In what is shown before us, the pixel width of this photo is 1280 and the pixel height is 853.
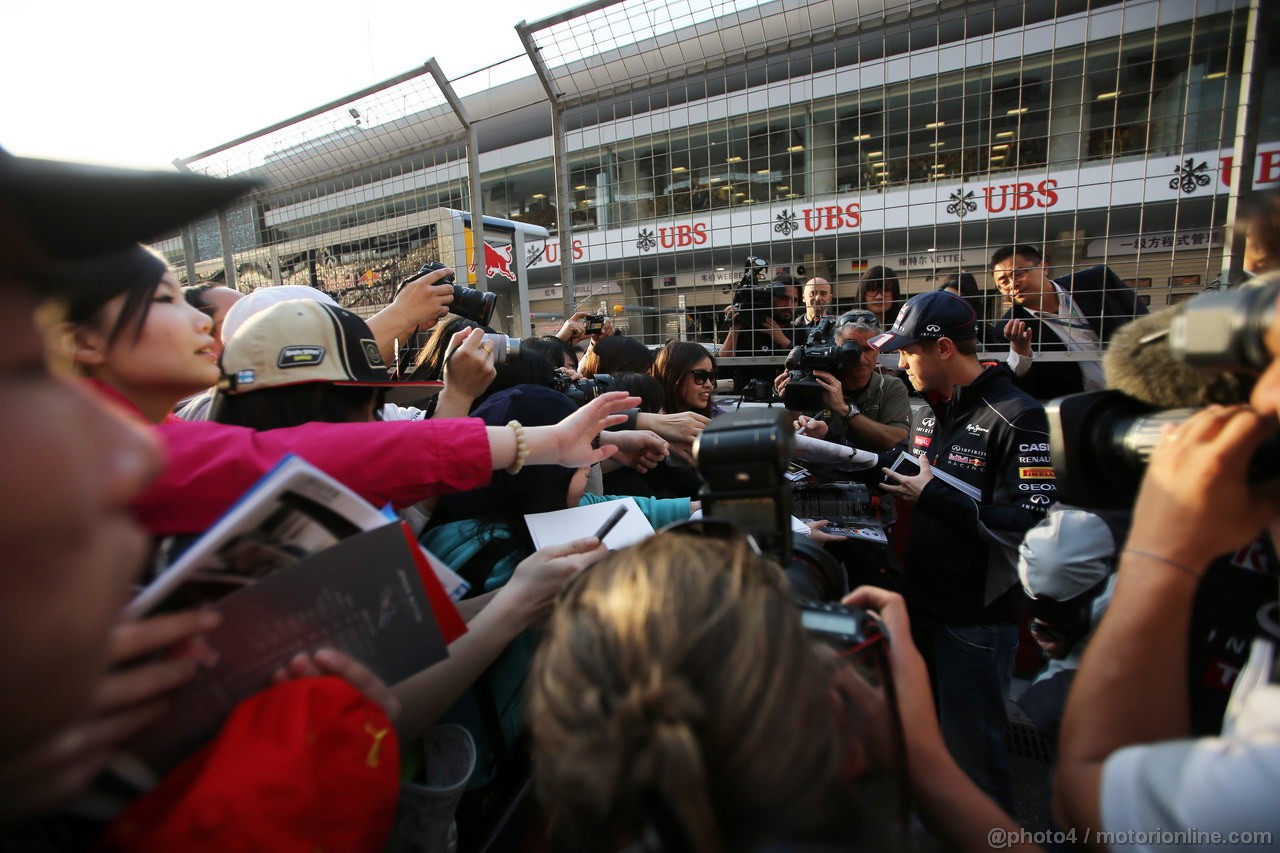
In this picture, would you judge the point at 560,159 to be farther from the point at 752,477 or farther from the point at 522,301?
the point at 752,477

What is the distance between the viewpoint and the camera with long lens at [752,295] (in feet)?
10.8

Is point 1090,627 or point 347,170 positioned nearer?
point 1090,627

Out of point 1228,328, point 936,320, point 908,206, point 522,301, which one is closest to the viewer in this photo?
point 1228,328

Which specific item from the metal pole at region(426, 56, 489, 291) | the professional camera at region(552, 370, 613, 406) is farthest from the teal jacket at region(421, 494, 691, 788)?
the metal pole at region(426, 56, 489, 291)

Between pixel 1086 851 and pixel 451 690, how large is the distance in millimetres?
963

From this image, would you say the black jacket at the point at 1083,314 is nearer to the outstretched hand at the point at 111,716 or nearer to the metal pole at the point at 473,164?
the metal pole at the point at 473,164

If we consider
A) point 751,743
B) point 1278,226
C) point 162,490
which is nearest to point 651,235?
point 1278,226

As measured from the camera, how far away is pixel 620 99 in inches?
118

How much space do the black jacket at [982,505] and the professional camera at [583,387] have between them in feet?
4.19

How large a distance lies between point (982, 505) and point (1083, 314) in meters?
1.30

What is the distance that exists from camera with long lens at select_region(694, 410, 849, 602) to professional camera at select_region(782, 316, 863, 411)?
6.24 feet

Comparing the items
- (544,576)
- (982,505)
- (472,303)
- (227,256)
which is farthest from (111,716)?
(227,256)

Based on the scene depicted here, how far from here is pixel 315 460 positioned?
39.9 inches

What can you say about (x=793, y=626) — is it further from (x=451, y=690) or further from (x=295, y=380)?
(x=295, y=380)
